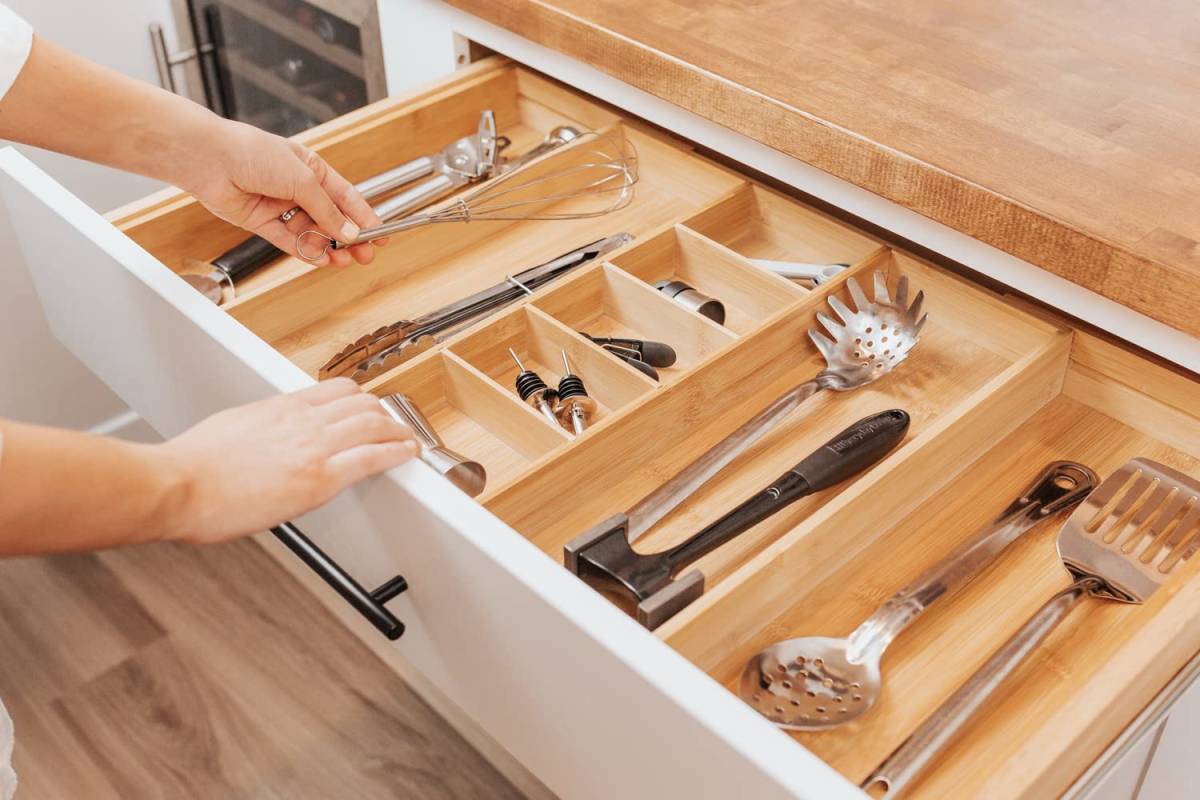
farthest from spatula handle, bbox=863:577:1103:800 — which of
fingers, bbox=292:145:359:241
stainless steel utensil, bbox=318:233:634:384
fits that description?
fingers, bbox=292:145:359:241

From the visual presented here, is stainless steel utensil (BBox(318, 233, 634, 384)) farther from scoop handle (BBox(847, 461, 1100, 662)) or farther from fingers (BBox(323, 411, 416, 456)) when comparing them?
scoop handle (BBox(847, 461, 1100, 662))

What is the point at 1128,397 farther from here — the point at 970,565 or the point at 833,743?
the point at 833,743

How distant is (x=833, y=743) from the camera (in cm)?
64

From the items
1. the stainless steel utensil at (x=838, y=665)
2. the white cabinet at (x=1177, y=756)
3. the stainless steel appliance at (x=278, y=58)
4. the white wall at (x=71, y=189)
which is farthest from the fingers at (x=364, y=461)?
the white wall at (x=71, y=189)

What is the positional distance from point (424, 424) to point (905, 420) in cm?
33

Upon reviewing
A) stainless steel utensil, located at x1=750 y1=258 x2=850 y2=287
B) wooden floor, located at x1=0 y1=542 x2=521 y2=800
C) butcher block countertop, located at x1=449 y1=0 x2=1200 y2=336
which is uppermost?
butcher block countertop, located at x1=449 y1=0 x2=1200 y2=336

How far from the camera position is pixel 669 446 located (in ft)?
2.65

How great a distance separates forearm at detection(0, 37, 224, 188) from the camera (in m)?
0.81

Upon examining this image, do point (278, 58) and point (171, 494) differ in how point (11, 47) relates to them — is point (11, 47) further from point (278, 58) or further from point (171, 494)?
point (278, 58)

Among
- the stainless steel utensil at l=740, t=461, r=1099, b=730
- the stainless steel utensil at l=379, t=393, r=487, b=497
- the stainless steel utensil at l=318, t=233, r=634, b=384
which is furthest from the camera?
the stainless steel utensil at l=318, t=233, r=634, b=384

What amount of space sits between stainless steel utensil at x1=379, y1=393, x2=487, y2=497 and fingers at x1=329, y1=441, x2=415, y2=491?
7cm

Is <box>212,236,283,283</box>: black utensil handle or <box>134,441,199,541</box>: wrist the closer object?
<box>134,441,199,541</box>: wrist

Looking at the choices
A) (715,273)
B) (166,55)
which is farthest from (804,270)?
(166,55)

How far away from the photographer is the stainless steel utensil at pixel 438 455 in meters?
0.75
